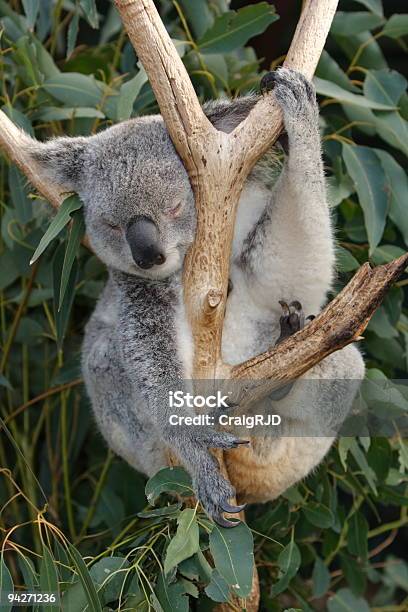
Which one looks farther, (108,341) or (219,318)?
(108,341)

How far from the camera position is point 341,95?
2.23 m

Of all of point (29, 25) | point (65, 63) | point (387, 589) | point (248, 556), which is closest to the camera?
point (248, 556)

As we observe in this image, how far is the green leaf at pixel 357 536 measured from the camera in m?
→ 2.37

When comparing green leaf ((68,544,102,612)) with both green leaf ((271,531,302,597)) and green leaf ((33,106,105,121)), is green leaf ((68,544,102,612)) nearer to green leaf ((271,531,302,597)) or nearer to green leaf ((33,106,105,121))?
green leaf ((271,531,302,597))

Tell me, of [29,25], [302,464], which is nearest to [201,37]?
[29,25]

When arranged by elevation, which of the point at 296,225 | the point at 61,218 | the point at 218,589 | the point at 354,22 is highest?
the point at 354,22

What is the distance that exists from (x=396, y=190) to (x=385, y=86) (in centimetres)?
29

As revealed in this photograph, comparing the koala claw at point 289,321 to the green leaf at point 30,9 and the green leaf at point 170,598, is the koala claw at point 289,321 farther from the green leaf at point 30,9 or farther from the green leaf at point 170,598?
the green leaf at point 30,9

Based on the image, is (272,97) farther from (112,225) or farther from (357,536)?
(357,536)

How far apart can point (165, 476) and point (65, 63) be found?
4.80 feet

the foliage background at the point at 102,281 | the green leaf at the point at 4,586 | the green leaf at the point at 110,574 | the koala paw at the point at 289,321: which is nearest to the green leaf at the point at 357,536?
the foliage background at the point at 102,281

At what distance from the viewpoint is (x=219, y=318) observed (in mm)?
1805

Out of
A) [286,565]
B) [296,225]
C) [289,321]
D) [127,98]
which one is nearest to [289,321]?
[289,321]

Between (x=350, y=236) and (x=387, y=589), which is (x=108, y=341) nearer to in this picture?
(x=350, y=236)
